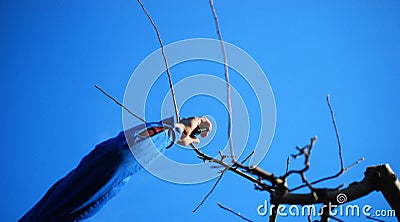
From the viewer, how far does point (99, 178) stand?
0.78 metres

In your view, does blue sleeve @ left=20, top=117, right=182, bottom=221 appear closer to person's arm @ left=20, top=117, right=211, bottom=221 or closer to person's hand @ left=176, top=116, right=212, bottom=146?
person's arm @ left=20, top=117, right=211, bottom=221

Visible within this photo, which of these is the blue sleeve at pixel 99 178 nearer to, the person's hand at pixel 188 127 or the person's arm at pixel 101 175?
the person's arm at pixel 101 175

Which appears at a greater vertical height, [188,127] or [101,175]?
[188,127]

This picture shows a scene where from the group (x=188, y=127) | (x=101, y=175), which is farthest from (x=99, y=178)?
(x=188, y=127)

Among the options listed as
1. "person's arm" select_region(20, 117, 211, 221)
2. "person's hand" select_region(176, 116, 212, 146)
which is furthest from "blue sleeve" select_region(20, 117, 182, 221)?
"person's hand" select_region(176, 116, 212, 146)

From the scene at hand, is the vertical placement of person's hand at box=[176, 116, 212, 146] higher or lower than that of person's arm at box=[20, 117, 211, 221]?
higher

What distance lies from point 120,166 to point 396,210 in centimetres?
72

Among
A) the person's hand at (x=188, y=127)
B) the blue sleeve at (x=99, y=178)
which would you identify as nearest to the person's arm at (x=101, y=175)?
the blue sleeve at (x=99, y=178)

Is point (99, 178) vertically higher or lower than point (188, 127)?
lower

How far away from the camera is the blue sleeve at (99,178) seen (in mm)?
782

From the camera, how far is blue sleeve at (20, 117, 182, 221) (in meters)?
0.78

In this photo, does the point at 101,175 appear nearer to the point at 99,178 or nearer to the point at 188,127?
the point at 99,178

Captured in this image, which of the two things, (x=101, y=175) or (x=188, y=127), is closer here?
(x=101, y=175)

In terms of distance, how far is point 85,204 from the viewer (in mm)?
800
